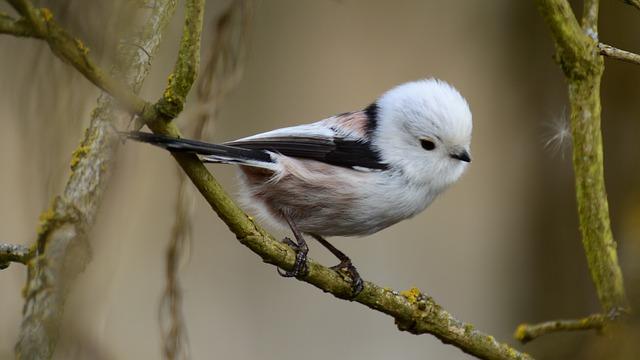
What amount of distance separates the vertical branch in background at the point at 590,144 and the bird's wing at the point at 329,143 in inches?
25.4

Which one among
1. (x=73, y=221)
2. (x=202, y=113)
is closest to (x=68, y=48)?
(x=73, y=221)

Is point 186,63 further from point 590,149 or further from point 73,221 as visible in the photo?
point 590,149

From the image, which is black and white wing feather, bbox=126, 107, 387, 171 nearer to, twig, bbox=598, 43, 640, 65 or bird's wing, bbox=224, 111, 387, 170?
bird's wing, bbox=224, 111, 387, 170

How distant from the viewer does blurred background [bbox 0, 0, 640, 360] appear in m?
3.92

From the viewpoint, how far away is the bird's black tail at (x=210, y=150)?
1.64 m

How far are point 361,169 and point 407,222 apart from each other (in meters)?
2.38

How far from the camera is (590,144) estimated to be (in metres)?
2.13

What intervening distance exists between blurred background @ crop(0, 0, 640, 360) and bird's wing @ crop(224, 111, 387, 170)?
1228 mm

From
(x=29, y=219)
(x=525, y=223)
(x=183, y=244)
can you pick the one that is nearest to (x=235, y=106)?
(x=525, y=223)

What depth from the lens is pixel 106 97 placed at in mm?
1670

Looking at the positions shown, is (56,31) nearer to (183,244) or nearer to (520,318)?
(183,244)

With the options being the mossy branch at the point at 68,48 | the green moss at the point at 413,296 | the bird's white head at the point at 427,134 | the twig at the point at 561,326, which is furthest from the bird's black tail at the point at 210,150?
the twig at the point at 561,326

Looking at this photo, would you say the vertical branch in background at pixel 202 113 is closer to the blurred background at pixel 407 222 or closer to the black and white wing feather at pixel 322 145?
the black and white wing feather at pixel 322 145

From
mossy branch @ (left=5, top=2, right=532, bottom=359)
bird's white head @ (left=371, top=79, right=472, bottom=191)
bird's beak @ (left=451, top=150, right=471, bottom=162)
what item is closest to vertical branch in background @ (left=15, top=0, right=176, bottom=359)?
mossy branch @ (left=5, top=2, right=532, bottom=359)
